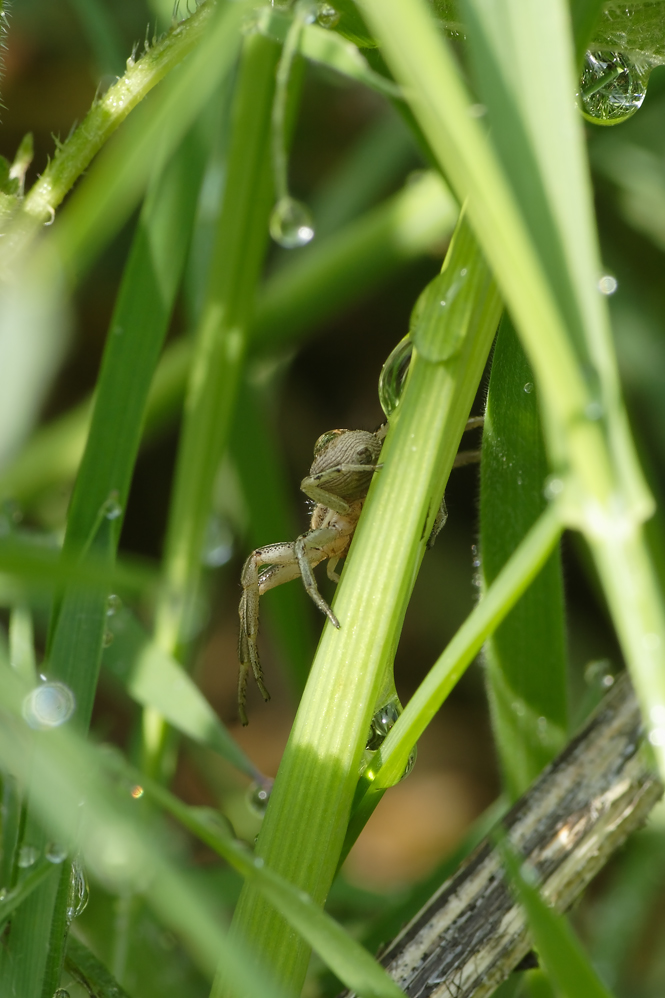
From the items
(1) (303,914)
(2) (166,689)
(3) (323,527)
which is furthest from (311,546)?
(1) (303,914)

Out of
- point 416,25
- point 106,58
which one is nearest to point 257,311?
point 106,58

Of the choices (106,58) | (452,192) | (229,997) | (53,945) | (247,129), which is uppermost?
(106,58)

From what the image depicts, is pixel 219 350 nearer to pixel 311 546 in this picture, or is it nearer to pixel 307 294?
pixel 311 546

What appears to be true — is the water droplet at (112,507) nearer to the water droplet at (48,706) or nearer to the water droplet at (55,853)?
the water droplet at (48,706)

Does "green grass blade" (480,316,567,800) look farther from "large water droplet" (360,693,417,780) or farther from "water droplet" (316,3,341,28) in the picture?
"water droplet" (316,3,341,28)

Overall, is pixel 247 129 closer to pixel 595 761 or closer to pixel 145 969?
pixel 595 761

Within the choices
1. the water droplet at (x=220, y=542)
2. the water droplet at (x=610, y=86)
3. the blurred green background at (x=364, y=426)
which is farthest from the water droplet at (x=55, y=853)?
the water droplet at (x=220, y=542)

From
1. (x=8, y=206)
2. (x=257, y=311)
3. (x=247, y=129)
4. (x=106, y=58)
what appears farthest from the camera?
(x=257, y=311)
